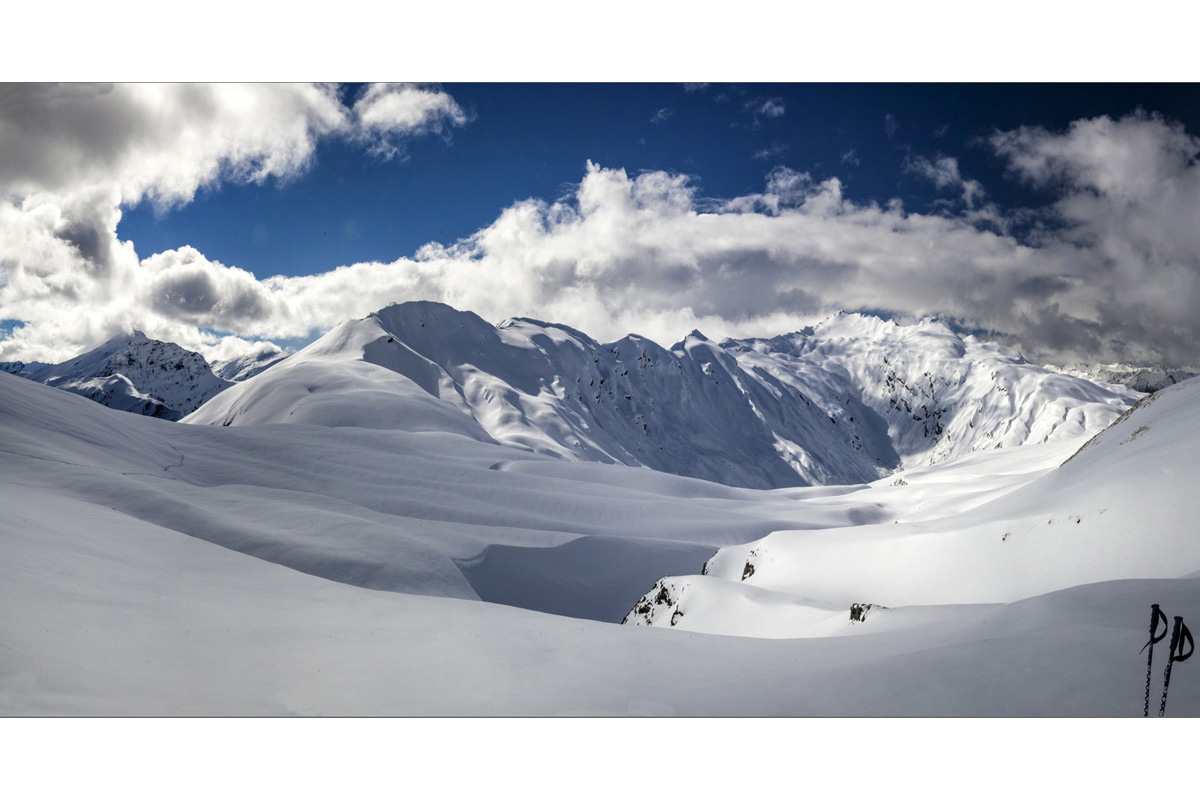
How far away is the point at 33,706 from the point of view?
611cm

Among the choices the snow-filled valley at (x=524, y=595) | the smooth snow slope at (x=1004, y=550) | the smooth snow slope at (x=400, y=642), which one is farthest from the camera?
the smooth snow slope at (x=1004, y=550)

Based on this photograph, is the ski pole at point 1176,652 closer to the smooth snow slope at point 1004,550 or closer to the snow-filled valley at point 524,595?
the snow-filled valley at point 524,595

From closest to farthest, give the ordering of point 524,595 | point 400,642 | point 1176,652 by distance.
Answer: point 1176,652 → point 400,642 → point 524,595

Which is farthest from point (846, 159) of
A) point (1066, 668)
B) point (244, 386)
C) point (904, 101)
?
point (244, 386)

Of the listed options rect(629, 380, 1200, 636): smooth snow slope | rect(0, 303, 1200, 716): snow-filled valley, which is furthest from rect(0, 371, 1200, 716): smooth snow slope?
rect(629, 380, 1200, 636): smooth snow slope

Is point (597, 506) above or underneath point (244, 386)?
underneath

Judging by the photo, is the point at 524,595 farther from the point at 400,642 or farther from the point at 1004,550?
the point at 400,642

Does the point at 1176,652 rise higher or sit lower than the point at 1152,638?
lower

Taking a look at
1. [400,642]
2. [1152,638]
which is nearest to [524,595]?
[400,642]

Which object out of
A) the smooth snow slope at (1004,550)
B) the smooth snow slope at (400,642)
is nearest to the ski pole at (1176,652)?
the smooth snow slope at (400,642)

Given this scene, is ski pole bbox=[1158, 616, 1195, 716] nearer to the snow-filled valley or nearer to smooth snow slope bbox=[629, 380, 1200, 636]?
the snow-filled valley

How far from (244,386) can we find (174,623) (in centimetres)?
9154
